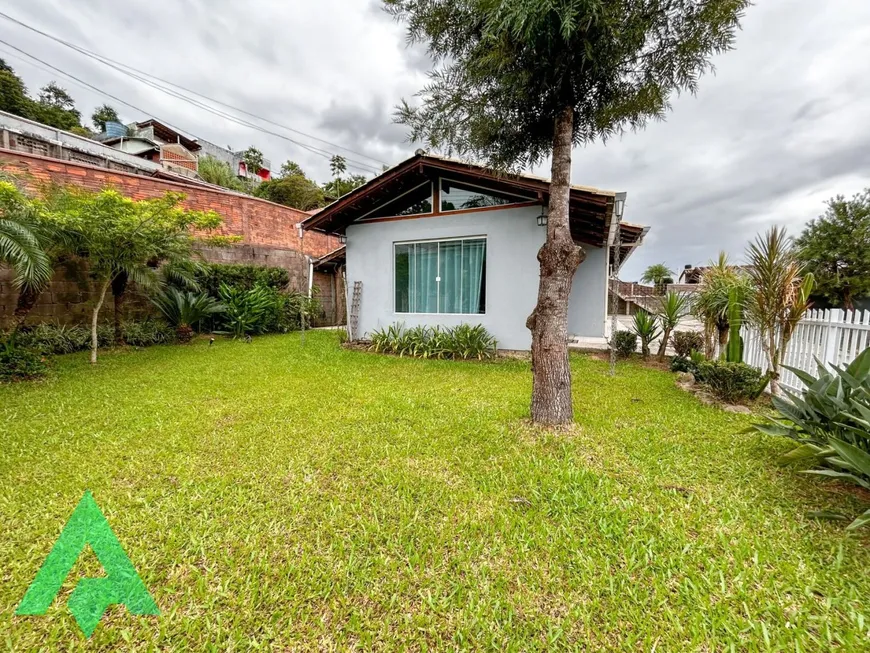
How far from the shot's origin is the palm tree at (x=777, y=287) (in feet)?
15.4

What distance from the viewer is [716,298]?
6.26 meters

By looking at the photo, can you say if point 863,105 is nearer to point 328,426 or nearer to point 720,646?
point 720,646

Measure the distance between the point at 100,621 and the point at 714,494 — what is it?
13.3ft

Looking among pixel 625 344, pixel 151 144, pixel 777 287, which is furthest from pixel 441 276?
pixel 151 144

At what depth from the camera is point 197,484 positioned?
2.95 m

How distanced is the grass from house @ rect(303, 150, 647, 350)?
4162mm

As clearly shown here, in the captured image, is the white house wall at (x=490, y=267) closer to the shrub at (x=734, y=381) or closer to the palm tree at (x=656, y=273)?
the shrub at (x=734, y=381)

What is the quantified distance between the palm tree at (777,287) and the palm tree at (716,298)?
2.89ft

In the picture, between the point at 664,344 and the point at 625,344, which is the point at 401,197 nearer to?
the point at 625,344

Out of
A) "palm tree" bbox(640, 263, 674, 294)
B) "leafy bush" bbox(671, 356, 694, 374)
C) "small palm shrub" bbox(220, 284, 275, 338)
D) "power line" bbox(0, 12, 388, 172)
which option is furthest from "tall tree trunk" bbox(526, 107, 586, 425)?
"palm tree" bbox(640, 263, 674, 294)

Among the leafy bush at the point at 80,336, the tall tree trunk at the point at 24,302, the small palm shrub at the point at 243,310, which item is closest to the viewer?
the tall tree trunk at the point at 24,302

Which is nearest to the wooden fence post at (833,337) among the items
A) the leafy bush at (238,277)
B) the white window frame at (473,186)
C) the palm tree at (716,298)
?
the palm tree at (716,298)

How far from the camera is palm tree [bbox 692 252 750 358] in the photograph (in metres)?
6.17

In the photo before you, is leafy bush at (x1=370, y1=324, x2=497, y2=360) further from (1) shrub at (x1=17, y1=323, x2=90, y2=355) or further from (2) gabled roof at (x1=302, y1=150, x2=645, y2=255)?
(1) shrub at (x1=17, y1=323, x2=90, y2=355)
